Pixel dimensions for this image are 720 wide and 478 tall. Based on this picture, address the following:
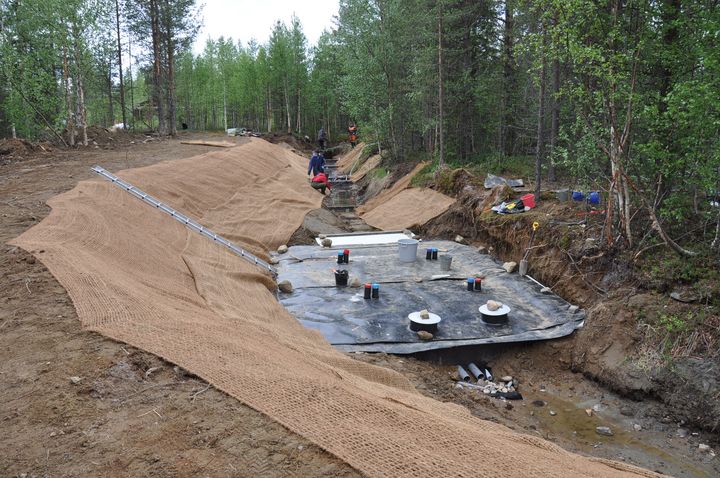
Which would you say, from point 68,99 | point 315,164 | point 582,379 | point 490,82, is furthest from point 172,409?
point 68,99

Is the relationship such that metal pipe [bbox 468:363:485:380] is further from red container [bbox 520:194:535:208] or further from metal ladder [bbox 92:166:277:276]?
red container [bbox 520:194:535:208]

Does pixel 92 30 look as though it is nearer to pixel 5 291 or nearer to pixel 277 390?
pixel 5 291

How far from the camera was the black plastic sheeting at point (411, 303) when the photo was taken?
6.52m

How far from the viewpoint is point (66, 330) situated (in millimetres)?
3881

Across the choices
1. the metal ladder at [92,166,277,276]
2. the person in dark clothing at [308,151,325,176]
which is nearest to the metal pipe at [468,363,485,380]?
the metal ladder at [92,166,277,276]

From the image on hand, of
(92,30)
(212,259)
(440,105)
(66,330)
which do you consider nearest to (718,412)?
(66,330)

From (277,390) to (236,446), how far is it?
1.62 feet

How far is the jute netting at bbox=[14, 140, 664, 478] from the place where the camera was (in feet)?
8.38

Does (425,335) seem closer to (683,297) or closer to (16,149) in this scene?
(683,297)

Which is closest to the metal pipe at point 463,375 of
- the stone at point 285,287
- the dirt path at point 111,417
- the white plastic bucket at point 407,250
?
the stone at point 285,287

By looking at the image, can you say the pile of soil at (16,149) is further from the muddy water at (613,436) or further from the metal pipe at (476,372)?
the muddy water at (613,436)

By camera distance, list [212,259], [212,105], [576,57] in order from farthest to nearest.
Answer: [212,105], [212,259], [576,57]

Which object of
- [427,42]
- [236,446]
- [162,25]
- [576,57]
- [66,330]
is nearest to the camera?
[236,446]

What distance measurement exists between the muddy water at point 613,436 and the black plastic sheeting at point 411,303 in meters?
1.12
